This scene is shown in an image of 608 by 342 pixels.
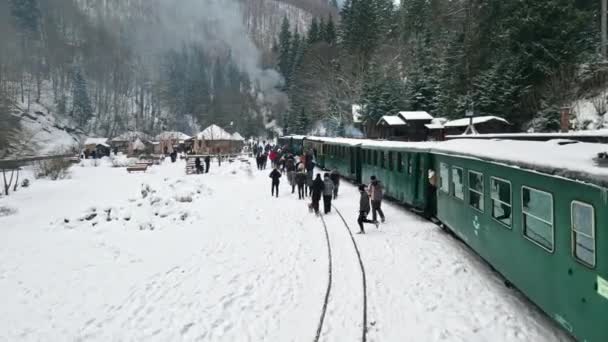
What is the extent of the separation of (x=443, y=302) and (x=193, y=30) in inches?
6654

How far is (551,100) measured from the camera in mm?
30359

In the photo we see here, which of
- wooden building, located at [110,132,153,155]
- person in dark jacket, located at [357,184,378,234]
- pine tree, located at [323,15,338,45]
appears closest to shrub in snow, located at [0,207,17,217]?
person in dark jacket, located at [357,184,378,234]

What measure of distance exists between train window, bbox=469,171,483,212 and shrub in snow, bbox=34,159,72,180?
37.4m

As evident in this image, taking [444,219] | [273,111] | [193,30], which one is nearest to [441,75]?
[444,219]

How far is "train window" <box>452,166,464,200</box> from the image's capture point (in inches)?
429

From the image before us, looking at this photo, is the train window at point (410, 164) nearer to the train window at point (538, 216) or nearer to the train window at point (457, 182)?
the train window at point (457, 182)

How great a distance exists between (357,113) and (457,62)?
21.5 m

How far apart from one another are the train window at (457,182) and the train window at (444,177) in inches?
22.9

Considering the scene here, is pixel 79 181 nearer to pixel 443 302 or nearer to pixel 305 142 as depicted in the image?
pixel 305 142

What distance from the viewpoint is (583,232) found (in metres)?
5.14

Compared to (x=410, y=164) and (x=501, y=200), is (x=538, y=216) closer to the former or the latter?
(x=501, y=200)

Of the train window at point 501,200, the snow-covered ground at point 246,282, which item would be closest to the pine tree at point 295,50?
the snow-covered ground at point 246,282

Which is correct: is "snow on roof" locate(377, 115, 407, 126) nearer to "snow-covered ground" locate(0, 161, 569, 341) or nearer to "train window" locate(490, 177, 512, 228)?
"snow-covered ground" locate(0, 161, 569, 341)

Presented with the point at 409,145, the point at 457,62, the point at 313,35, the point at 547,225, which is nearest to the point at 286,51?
the point at 313,35
